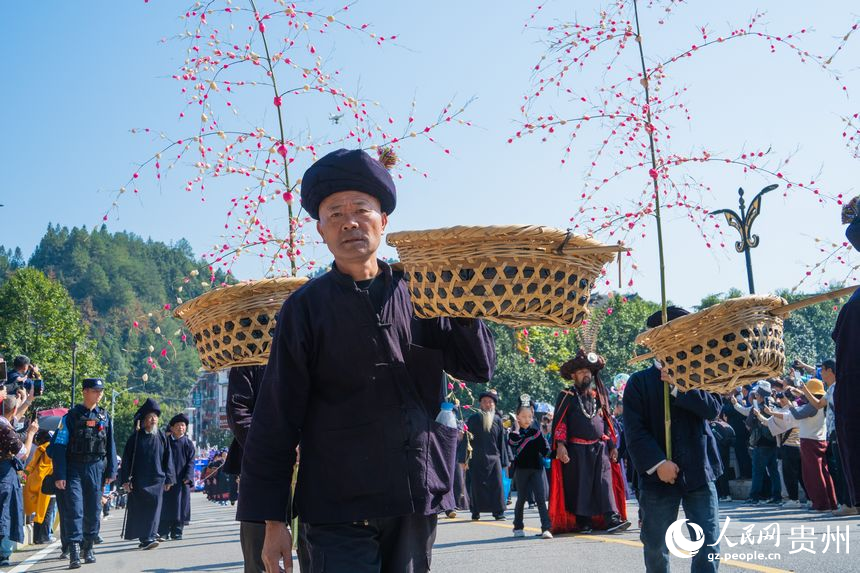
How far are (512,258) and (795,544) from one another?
24.2 ft

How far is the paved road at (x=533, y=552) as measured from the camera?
8617 millimetres

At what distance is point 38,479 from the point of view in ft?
54.5

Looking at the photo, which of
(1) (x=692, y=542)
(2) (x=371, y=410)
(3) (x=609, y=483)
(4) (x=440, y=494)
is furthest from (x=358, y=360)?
(3) (x=609, y=483)

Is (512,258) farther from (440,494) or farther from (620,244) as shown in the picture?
(440,494)

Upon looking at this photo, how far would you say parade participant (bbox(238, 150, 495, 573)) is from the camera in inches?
136

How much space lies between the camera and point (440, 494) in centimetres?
357

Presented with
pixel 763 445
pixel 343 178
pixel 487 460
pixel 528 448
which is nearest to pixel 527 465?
pixel 528 448

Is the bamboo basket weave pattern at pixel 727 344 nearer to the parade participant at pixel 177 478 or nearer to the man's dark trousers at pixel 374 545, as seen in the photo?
the man's dark trousers at pixel 374 545

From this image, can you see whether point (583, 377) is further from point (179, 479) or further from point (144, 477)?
point (179, 479)

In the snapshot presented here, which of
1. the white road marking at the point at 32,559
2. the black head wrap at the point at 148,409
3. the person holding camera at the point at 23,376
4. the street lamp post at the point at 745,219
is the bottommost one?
the white road marking at the point at 32,559

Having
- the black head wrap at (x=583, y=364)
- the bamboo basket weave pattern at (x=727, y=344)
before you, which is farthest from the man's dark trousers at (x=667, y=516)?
the black head wrap at (x=583, y=364)

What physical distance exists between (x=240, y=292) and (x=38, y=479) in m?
13.5

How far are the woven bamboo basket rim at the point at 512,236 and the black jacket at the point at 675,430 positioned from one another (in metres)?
2.90

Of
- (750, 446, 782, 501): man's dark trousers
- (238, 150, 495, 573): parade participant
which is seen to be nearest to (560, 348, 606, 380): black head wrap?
(750, 446, 782, 501): man's dark trousers
